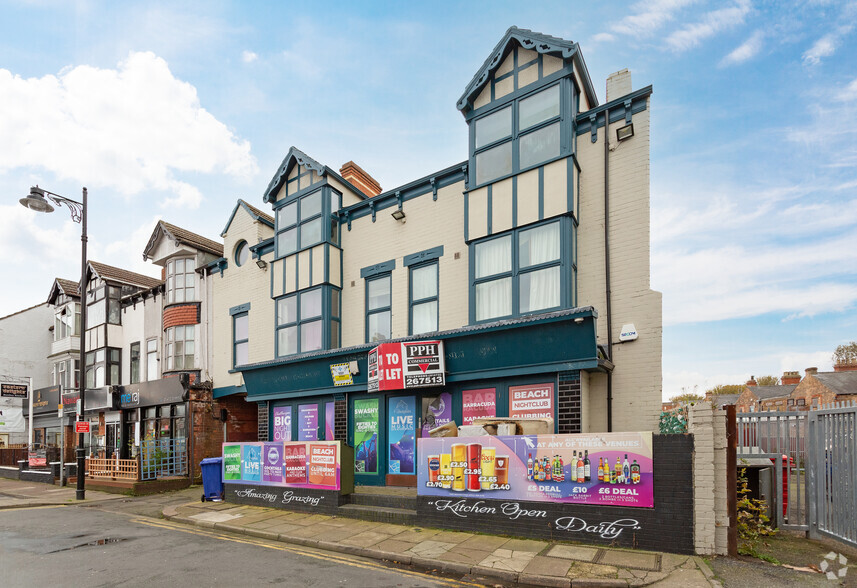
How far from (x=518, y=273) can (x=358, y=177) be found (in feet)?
31.4

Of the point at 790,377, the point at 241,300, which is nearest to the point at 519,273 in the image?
the point at 241,300

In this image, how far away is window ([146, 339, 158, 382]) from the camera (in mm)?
23739

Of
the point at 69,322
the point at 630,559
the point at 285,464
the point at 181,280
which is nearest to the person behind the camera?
the point at 630,559

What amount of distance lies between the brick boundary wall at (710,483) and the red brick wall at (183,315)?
19.5 metres

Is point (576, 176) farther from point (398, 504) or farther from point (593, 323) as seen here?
point (398, 504)

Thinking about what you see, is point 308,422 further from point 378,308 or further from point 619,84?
point 619,84

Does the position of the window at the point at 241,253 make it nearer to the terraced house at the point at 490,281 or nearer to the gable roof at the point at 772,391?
the terraced house at the point at 490,281

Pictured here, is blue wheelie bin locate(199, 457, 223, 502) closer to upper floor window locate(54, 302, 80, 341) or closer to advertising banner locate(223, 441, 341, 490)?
advertising banner locate(223, 441, 341, 490)

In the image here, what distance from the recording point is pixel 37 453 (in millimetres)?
27125

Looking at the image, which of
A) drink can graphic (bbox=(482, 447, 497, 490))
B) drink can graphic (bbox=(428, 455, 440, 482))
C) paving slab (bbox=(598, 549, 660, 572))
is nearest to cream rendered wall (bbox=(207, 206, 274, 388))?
drink can graphic (bbox=(428, 455, 440, 482))

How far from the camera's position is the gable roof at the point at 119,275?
2720cm

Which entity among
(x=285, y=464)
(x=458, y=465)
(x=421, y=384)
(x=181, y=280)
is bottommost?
(x=285, y=464)

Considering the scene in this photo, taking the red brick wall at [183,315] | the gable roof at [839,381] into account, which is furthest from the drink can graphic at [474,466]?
the gable roof at [839,381]

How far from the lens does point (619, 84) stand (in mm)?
12070
